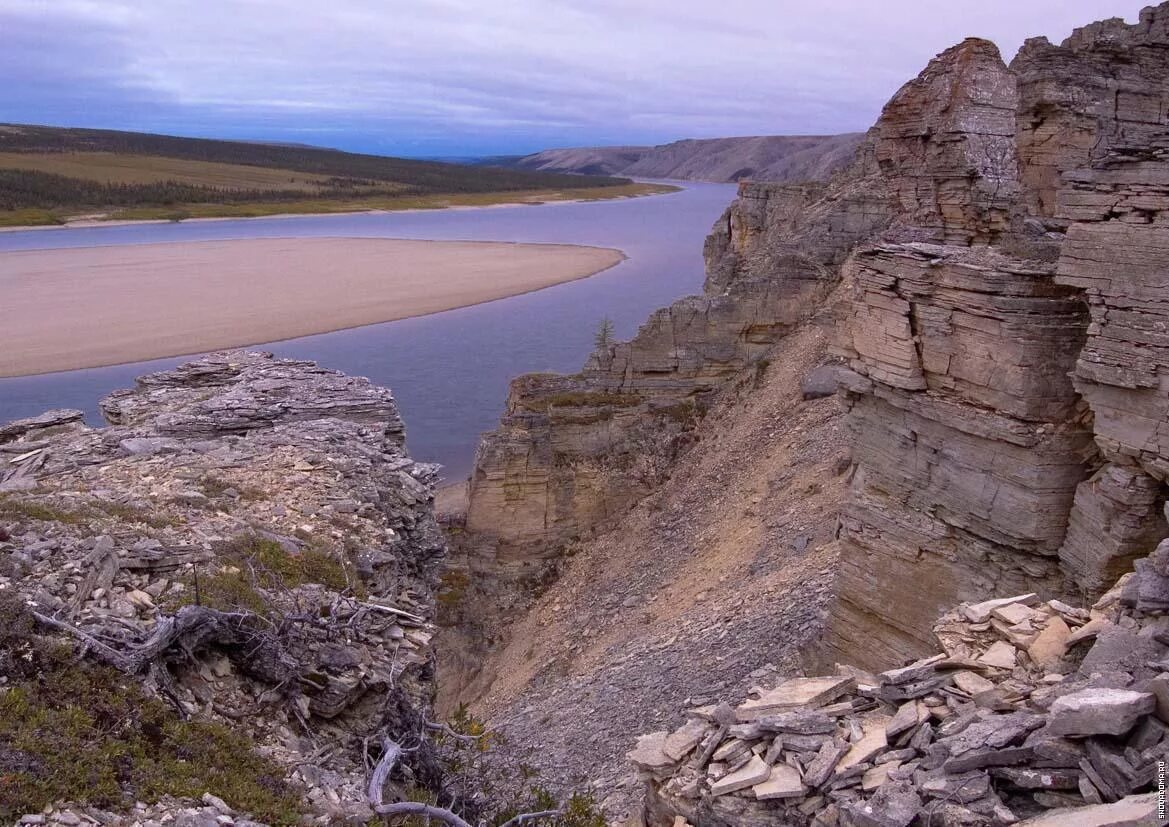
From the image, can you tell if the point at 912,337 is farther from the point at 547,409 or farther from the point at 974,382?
the point at 547,409

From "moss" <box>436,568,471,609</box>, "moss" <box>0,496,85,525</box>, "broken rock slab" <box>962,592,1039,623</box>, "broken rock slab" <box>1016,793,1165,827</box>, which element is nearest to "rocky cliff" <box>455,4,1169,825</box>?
"moss" <box>436,568,471,609</box>

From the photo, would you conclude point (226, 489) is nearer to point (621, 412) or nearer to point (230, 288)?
point (621, 412)

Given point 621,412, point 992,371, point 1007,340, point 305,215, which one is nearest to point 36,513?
point 992,371

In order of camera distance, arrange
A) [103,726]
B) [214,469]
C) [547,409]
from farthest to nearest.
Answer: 1. [547,409]
2. [214,469]
3. [103,726]

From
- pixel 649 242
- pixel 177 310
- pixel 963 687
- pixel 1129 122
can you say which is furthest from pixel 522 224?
pixel 963 687

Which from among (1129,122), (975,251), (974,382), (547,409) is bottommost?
(547,409)

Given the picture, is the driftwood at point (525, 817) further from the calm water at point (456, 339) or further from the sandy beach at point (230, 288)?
the sandy beach at point (230, 288)

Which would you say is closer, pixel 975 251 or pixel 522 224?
pixel 975 251
